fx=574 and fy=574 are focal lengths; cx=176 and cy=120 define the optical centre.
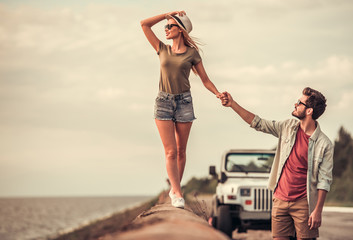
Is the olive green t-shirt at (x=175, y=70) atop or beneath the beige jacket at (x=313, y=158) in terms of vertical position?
atop

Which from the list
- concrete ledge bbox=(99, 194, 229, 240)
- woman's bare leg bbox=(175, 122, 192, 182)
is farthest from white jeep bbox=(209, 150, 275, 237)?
concrete ledge bbox=(99, 194, 229, 240)

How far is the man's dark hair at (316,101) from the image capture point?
509 centimetres

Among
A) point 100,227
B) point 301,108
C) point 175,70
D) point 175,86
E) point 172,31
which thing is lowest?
point 100,227

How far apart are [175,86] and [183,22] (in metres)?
0.69

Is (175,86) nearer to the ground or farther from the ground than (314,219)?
farther from the ground

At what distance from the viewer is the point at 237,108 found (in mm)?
5488

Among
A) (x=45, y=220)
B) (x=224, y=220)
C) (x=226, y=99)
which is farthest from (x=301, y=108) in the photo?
(x=45, y=220)

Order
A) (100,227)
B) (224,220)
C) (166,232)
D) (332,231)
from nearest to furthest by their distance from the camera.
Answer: (166,232) < (224,220) < (332,231) < (100,227)

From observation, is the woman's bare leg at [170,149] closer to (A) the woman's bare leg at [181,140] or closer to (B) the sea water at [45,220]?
(A) the woman's bare leg at [181,140]

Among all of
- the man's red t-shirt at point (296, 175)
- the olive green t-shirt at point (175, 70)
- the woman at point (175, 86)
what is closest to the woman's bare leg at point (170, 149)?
the woman at point (175, 86)

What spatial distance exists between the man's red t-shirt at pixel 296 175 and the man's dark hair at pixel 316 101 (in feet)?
0.77

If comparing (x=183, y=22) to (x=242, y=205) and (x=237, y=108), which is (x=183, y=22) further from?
(x=242, y=205)

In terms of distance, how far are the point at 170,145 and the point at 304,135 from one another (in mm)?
1362

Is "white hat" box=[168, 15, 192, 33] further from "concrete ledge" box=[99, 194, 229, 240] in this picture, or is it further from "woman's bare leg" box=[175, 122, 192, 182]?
"concrete ledge" box=[99, 194, 229, 240]
